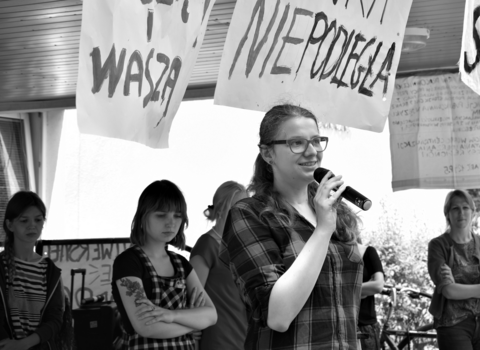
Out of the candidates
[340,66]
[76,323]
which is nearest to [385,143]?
[76,323]

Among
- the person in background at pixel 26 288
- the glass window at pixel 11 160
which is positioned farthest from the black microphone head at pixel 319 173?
the glass window at pixel 11 160

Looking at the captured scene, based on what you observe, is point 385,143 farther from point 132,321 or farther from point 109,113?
point 109,113

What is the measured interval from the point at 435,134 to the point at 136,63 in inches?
148

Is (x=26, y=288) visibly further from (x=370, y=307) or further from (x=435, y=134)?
(x=435, y=134)

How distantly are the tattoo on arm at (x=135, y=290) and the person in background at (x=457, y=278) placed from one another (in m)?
2.85

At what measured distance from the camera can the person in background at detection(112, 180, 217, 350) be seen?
311 cm

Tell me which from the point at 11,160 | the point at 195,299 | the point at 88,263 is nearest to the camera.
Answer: the point at 195,299

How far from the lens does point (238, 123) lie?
339 inches

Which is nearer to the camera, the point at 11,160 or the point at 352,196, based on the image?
the point at 352,196

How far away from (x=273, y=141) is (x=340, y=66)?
117 centimetres

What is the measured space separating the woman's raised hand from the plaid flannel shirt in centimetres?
14

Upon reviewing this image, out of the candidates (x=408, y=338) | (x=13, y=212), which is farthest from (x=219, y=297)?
(x=408, y=338)

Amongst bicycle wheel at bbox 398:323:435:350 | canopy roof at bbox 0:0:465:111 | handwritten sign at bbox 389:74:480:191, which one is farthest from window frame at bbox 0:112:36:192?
bicycle wheel at bbox 398:323:435:350

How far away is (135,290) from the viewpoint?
312cm
